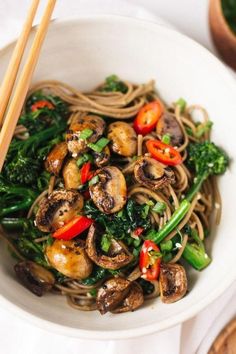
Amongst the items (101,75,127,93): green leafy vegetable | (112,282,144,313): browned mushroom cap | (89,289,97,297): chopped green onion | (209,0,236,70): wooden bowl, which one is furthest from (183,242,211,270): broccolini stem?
(209,0,236,70): wooden bowl

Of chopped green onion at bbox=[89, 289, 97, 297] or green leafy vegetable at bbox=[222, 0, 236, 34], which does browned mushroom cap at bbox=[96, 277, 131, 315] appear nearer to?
chopped green onion at bbox=[89, 289, 97, 297]

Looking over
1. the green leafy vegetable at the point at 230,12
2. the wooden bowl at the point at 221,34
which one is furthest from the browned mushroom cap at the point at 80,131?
the green leafy vegetable at the point at 230,12

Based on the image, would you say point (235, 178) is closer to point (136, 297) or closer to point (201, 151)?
point (201, 151)

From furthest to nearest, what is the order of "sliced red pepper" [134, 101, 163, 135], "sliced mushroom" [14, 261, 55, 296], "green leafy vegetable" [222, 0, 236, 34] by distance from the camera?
"green leafy vegetable" [222, 0, 236, 34]
"sliced red pepper" [134, 101, 163, 135]
"sliced mushroom" [14, 261, 55, 296]

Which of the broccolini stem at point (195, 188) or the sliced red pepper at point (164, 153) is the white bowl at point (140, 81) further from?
the sliced red pepper at point (164, 153)

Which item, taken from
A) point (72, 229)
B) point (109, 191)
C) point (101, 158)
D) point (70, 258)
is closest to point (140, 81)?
point (101, 158)
